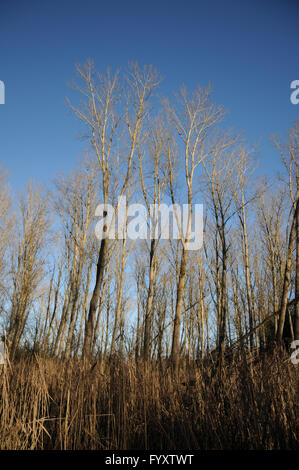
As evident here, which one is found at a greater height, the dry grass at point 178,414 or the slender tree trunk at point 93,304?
the slender tree trunk at point 93,304

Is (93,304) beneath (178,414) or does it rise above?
above

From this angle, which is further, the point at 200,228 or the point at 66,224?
the point at 66,224

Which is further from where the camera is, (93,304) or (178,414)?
(93,304)

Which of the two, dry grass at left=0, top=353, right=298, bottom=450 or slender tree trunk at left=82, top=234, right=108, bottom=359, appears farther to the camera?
slender tree trunk at left=82, top=234, right=108, bottom=359

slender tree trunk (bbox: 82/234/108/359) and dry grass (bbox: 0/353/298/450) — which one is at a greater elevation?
slender tree trunk (bbox: 82/234/108/359)

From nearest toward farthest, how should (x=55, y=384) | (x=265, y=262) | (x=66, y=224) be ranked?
(x=55, y=384) < (x=66, y=224) < (x=265, y=262)

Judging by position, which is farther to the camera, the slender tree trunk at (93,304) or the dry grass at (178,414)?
the slender tree trunk at (93,304)

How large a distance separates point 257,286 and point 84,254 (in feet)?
34.4
